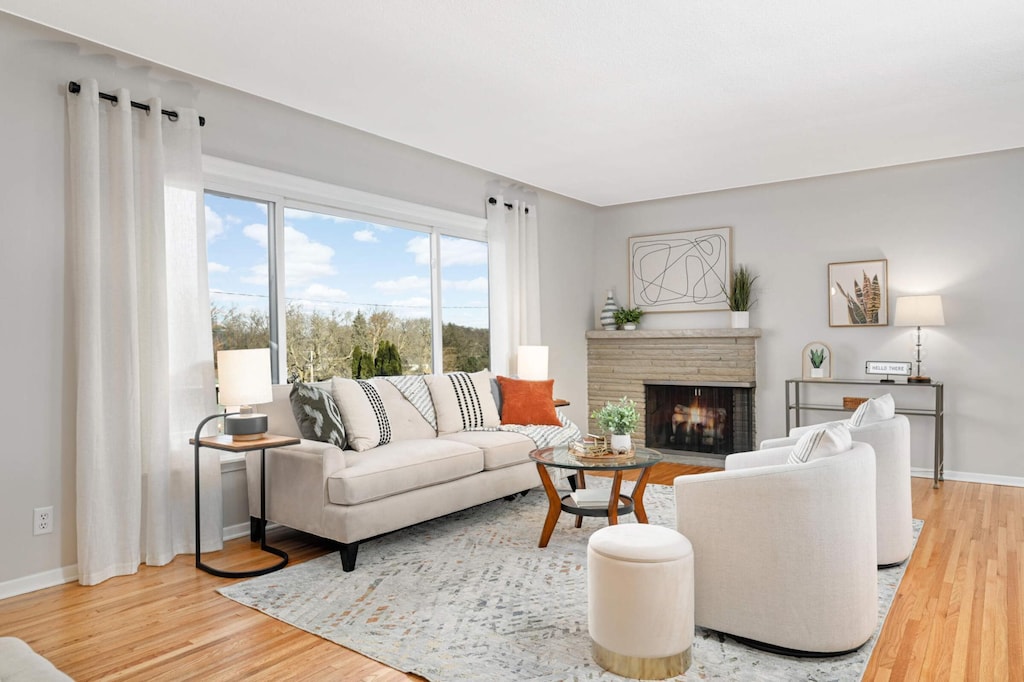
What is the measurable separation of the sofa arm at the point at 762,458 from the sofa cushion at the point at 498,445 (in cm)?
147

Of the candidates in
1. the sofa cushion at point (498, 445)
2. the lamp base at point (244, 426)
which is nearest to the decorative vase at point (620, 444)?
the sofa cushion at point (498, 445)

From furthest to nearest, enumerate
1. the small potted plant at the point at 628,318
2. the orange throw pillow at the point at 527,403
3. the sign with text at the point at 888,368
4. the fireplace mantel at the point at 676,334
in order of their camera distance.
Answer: the small potted plant at the point at 628,318
the fireplace mantel at the point at 676,334
the sign with text at the point at 888,368
the orange throw pillow at the point at 527,403

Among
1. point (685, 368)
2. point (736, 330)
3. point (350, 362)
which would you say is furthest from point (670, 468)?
point (350, 362)

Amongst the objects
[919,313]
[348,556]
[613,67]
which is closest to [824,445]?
[613,67]

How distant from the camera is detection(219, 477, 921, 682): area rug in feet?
7.52

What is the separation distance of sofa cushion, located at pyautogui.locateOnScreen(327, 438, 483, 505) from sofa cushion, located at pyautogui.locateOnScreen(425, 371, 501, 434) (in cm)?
39

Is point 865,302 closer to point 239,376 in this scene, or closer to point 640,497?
point 640,497

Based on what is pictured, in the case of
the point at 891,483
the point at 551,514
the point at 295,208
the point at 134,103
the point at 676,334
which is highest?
the point at 134,103

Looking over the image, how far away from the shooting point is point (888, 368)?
5395mm

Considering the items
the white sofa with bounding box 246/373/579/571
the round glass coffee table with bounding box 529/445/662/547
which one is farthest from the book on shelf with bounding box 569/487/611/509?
Answer: the white sofa with bounding box 246/373/579/571

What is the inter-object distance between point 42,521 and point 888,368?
573 cm

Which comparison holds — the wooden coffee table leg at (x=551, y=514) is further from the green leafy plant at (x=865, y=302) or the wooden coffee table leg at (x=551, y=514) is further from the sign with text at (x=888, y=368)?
the green leafy plant at (x=865, y=302)

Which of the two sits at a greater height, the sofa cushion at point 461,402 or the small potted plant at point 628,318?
the small potted plant at point 628,318

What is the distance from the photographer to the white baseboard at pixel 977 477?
5.13 metres
